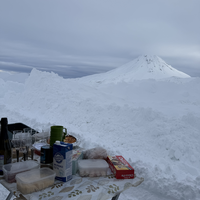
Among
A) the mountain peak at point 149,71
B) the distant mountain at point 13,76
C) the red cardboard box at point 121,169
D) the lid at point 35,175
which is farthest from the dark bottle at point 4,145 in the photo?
the distant mountain at point 13,76

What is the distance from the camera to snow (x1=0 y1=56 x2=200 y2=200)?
314cm

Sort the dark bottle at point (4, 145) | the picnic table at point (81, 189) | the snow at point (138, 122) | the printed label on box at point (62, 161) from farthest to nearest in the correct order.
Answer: the snow at point (138, 122) < the dark bottle at point (4, 145) < the printed label on box at point (62, 161) < the picnic table at point (81, 189)

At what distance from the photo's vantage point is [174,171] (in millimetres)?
3703

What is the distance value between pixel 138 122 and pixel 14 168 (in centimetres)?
474

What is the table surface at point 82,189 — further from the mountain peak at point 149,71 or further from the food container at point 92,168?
the mountain peak at point 149,71

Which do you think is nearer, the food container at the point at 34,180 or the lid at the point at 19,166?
the food container at the point at 34,180

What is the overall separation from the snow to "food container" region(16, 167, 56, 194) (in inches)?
41.6

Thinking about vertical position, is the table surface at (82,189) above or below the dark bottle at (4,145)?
→ below

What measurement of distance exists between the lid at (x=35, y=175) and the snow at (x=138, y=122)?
1.03 meters

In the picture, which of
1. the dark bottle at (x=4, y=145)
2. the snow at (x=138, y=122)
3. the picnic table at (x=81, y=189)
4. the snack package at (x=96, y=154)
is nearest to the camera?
the picnic table at (x=81, y=189)

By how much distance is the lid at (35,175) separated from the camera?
155 cm

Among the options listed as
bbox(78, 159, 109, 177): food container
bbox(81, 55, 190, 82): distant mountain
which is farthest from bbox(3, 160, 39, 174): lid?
bbox(81, 55, 190, 82): distant mountain

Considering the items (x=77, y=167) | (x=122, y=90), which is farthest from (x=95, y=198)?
(x=122, y=90)

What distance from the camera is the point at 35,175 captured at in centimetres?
164
